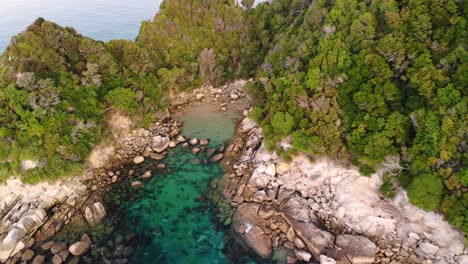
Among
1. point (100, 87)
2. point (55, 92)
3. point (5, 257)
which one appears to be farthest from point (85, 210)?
point (100, 87)

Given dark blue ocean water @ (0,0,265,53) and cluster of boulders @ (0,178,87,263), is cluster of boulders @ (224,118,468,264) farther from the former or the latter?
dark blue ocean water @ (0,0,265,53)

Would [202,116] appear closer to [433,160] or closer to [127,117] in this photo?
[127,117]

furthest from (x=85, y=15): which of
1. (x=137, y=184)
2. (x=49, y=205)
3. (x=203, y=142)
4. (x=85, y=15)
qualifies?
(x=49, y=205)

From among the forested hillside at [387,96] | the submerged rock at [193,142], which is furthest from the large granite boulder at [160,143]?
the forested hillside at [387,96]

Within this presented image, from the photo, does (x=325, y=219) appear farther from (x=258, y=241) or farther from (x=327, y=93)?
(x=327, y=93)

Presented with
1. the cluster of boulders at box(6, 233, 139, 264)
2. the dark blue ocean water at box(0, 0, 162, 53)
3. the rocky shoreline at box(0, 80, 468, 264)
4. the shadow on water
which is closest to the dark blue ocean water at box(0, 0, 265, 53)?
the dark blue ocean water at box(0, 0, 162, 53)

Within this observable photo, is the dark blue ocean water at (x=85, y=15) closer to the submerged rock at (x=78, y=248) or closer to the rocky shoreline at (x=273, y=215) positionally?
the rocky shoreline at (x=273, y=215)

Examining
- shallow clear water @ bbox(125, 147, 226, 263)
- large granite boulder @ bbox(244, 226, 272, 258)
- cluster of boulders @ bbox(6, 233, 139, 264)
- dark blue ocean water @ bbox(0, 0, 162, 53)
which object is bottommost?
cluster of boulders @ bbox(6, 233, 139, 264)
